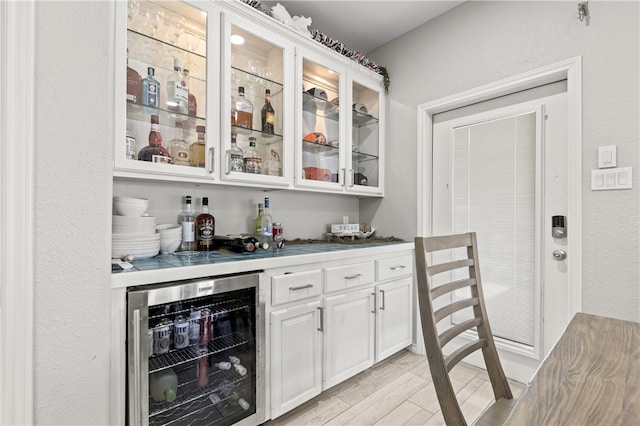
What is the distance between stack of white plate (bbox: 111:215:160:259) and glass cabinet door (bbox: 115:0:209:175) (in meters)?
0.26

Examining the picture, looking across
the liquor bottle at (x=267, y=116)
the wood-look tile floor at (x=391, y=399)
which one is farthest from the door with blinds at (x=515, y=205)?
the liquor bottle at (x=267, y=116)

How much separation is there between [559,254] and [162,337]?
227 centimetres

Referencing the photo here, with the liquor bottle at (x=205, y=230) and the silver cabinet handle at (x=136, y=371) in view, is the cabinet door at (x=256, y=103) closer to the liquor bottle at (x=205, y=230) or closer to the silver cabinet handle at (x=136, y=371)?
the liquor bottle at (x=205, y=230)

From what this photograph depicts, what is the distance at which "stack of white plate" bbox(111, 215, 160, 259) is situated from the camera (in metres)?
1.47

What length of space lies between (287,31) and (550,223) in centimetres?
213

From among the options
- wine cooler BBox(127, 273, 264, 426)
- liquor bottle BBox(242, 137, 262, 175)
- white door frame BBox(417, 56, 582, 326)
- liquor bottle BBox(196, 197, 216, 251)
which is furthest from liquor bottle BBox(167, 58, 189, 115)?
white door frame BBox(417, 56, 582, 326)

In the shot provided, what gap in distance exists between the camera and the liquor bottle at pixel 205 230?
188 centimetres

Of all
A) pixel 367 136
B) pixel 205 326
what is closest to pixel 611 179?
pixel 367 136

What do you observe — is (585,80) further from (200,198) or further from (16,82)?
(16,82)

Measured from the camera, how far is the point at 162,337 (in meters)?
1.33

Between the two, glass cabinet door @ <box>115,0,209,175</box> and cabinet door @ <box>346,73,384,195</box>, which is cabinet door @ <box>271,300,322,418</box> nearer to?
glass cabinet door @ <box>115,0,209,175</box>

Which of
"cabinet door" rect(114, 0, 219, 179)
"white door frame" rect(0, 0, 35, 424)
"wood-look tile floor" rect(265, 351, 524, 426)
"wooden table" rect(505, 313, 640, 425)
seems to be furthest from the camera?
"wood-look tile floor" rect(265, 351, 524, 426)

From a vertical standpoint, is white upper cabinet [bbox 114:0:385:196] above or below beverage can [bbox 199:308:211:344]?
above

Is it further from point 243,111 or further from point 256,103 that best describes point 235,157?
point 256,103
